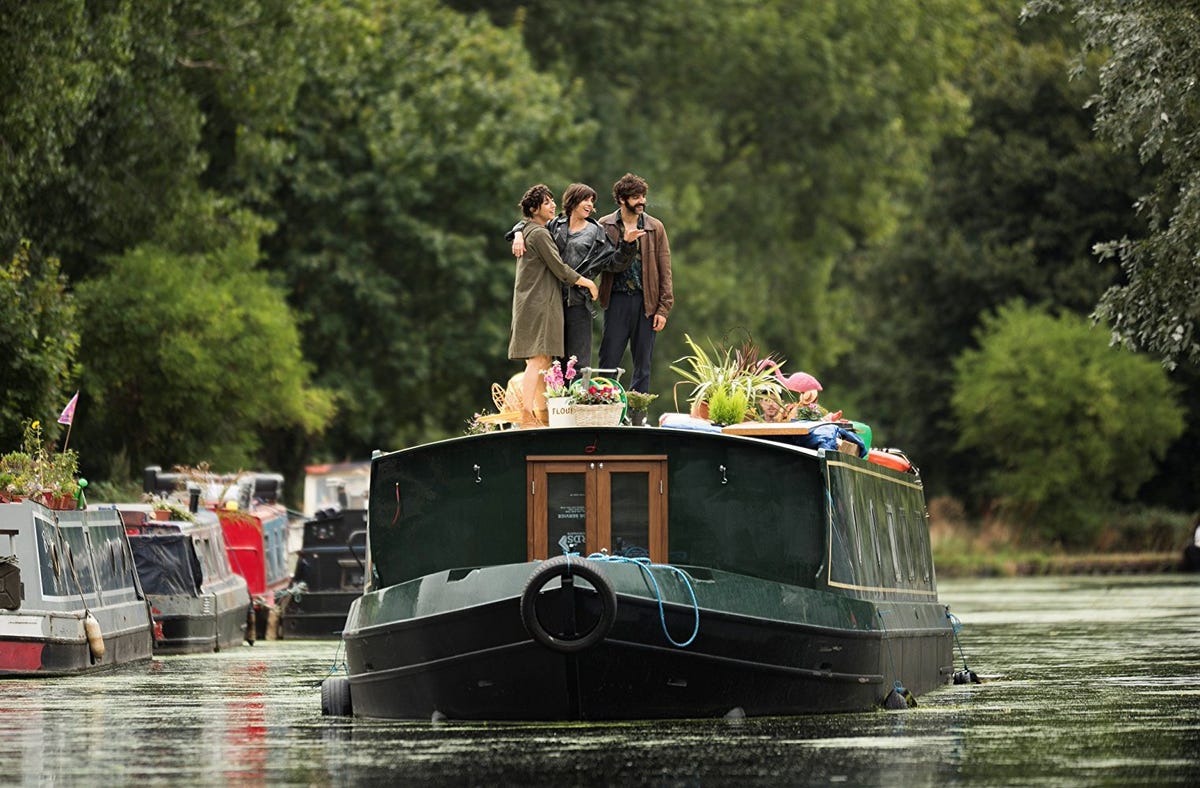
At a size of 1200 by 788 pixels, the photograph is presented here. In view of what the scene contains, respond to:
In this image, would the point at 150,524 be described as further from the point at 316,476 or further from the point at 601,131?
the point at 601,131

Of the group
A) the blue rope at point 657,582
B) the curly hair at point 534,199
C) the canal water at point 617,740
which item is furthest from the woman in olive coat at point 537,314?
the canal water at point 617,740

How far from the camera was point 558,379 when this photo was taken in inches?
717

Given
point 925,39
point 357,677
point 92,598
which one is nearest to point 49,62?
point 92,598

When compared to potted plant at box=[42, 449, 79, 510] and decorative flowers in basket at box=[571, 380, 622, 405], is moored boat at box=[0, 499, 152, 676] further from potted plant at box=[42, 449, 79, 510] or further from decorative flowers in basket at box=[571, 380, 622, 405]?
decorative flowers in basket at box=[571, 380, 622, 405]

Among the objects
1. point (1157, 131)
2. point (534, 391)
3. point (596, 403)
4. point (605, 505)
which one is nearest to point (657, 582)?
point (605, 505)

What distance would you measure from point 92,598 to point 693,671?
1008 centimetres

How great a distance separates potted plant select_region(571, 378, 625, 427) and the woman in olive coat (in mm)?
579

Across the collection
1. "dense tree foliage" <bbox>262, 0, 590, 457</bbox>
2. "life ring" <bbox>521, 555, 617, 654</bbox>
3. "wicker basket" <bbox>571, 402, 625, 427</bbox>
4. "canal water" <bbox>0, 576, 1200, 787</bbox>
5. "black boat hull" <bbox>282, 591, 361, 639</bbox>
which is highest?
"dense tree foliage" <bbox>262, 0, 590, 457</bbox>

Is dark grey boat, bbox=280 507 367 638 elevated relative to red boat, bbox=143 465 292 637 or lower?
lower

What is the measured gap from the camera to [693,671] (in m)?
17.1

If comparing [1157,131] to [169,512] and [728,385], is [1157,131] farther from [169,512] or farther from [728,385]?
[169,512]

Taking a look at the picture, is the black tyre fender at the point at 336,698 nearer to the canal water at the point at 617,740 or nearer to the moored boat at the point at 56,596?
the canal water at the point at 617,740

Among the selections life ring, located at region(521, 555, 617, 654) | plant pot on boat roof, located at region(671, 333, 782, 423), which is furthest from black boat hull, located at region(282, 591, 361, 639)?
life ring, located at region(521, 555, 617, 654)

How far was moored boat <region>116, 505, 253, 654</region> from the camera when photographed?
29.9 meters
